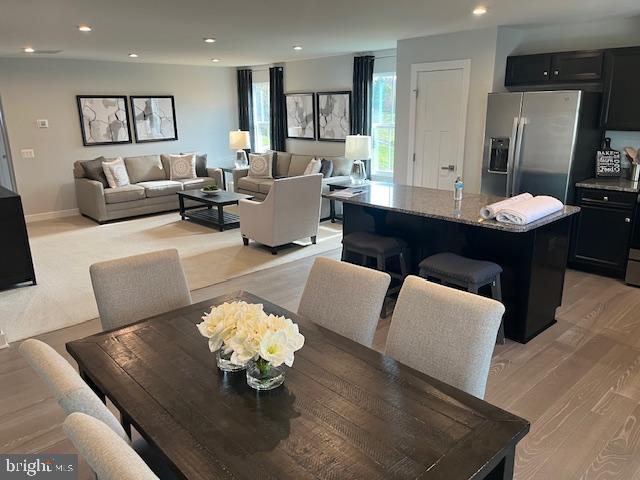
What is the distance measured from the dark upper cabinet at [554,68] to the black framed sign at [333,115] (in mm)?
2811

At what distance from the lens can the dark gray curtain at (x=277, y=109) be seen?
28.0ft

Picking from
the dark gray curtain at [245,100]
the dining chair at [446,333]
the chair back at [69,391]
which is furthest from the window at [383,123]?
the chair back at [69,391]

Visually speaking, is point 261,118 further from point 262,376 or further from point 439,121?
point 262,376

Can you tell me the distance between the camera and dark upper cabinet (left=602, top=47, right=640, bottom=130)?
14.4ft

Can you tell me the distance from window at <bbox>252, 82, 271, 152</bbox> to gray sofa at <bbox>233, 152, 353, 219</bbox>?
1322mm

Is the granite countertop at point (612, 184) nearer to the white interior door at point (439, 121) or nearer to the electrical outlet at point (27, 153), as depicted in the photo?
the white interior door at point (439, 121)

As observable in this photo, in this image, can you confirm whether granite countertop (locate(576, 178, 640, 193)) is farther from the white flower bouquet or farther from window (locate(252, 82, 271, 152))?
window (locate(252, 82, 271, 152))

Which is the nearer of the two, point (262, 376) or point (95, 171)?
point (262, 376)

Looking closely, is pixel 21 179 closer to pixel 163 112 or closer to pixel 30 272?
pixel 163 112

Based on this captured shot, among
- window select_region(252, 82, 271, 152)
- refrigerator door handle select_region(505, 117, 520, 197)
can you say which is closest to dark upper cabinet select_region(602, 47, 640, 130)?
refrigerator door handle select_region(505, 117, 520, 197)

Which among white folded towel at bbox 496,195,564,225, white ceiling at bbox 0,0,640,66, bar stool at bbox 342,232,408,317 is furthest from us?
white ceiling at bbox 0,0,640,66

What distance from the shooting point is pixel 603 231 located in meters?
4.54

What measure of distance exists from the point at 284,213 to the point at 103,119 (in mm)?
4301

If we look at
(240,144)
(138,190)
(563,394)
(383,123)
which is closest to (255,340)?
(563,394)
